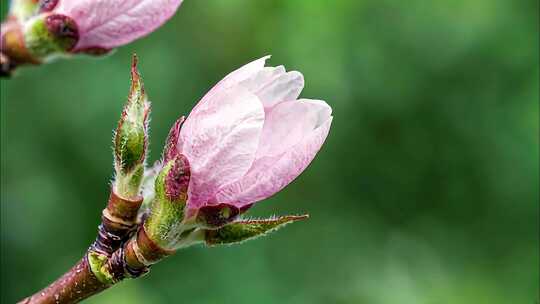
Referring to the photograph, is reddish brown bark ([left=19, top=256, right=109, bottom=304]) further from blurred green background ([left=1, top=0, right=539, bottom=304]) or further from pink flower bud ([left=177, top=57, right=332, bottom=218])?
blurred green background ([left=1, top=0, right=539, bottom=304])

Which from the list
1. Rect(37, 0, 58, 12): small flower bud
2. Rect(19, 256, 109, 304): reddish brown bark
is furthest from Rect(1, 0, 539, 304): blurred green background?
Rect(19, 256, 109, 304): reddish brown bark

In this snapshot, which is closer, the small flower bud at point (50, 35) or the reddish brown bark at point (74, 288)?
the reddish brown bark at point (74, 288)

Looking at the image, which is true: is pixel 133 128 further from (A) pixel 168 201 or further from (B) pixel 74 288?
(B) pixel 74 288

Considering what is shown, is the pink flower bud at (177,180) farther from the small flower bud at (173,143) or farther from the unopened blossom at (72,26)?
the unopened blossom at (72,26)

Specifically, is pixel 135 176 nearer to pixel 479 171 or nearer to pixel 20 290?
pixel 20 290

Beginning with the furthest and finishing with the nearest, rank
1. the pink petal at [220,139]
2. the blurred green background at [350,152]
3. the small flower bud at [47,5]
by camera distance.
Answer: the blurred green background at [350,152] → the small flower bud at [47,5] → the pink petal at [220,139]

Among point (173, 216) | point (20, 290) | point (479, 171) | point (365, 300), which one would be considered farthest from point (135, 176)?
point (479, 171)

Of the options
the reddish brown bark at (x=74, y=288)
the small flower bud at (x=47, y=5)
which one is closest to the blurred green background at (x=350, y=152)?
the small flower bud at (x=47, y=5)
